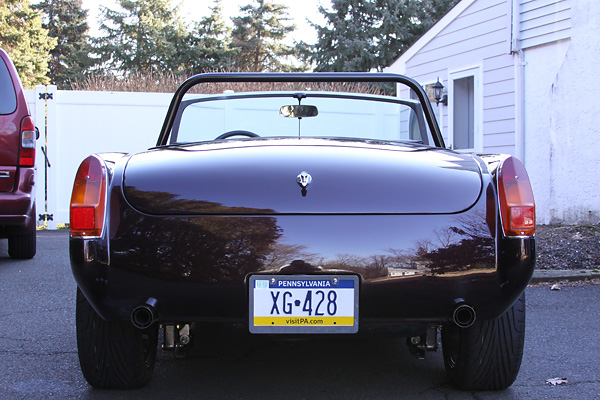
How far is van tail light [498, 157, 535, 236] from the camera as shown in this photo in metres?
2.44

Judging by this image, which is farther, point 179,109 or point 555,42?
point 555,42

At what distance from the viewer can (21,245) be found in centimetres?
674

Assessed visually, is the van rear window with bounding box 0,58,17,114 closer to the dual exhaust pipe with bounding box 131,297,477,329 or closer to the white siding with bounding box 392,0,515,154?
the dual exhaust pipe with bounding box 131,297,477,329

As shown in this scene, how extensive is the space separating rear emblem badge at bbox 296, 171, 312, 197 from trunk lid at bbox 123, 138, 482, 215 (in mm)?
14

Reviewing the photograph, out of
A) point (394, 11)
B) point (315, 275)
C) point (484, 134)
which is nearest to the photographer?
point (315, 275)

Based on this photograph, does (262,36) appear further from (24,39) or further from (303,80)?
(303,80)

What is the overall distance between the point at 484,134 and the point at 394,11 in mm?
21818

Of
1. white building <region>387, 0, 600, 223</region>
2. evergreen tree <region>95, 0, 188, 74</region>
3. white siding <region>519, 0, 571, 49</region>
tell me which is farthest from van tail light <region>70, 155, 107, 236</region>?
evergreen tree <region>95, 0, 188, 74</region>

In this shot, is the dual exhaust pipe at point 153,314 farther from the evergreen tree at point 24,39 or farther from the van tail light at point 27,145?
the evergreen tree at point 24,39

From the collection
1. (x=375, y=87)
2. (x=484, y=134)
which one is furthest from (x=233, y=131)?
(x=375, y=87)

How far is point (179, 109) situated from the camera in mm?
3570

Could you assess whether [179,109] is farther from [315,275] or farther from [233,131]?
[315,275]

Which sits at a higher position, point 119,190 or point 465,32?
point 465,32

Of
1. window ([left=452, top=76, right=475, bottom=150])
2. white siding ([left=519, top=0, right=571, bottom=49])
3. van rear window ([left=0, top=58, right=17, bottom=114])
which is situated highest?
white siding ([left=519, top=0, right=571, bottom=49])
